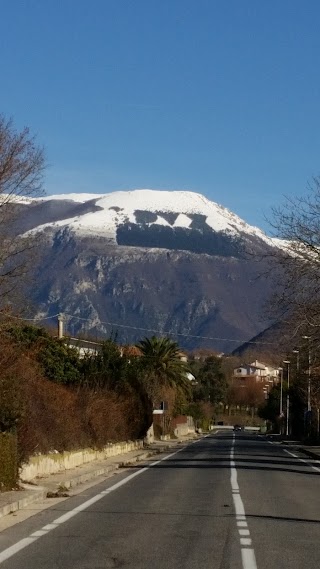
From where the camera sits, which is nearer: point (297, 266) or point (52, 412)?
point (52, 412)

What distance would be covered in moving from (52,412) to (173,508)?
10.6 meters

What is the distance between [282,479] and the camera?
29438 millimetres

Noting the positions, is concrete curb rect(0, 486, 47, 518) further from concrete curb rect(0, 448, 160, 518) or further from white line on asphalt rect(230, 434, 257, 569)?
white line on asphalt rect(230, 434, 257, 569)

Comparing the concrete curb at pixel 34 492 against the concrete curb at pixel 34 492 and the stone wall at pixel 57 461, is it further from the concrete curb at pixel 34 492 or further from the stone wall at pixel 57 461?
the stone wall at pixel 57 461

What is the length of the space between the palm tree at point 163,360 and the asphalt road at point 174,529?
5197 centimetres

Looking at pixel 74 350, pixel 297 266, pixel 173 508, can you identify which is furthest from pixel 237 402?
pixel 173 508

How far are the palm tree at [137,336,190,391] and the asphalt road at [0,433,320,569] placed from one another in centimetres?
5197

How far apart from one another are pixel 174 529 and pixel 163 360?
6368 centimetres

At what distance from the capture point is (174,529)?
15734mm

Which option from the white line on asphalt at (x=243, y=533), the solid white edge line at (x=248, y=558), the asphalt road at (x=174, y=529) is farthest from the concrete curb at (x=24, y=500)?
the solid white edge line at (x=248, y=558)

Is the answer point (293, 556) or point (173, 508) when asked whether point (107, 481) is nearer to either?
→ point (173, 508)

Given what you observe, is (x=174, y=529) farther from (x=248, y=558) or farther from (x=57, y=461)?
(x=57, y=461)

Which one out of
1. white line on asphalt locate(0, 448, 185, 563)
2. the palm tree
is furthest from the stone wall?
the palm tree

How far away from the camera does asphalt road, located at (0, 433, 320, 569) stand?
12.5m
